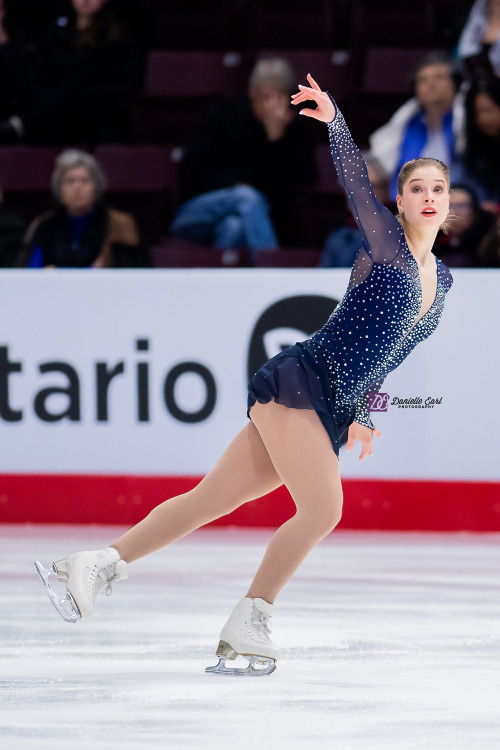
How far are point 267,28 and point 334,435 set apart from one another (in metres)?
5.21

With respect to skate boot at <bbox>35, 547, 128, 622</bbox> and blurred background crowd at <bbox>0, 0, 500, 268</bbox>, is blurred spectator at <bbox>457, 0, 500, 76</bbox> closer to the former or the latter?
blurred background crowd at <bbox>0, 0, 500, 268</bbox>

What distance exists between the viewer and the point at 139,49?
7.75 m

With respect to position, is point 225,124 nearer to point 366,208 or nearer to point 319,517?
point 366,208

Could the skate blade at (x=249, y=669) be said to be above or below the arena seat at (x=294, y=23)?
below

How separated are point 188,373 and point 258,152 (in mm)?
1795

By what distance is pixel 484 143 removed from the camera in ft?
20.3

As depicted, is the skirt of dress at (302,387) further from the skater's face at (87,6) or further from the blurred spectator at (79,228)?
the skater's face at (87,6)

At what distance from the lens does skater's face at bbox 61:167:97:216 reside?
6.12m

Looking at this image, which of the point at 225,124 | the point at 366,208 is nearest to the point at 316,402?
the point at 366,208

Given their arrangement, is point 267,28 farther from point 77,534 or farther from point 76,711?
point 76,711

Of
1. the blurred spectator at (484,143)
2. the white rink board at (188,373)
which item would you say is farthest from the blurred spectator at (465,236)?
the white rink board at (188,373)

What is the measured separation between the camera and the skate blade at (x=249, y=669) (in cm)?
299

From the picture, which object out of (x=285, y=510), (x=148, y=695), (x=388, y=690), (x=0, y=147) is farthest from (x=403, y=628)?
(x=0, y=147)

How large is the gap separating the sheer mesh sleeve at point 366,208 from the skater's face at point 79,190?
3.33 metres
